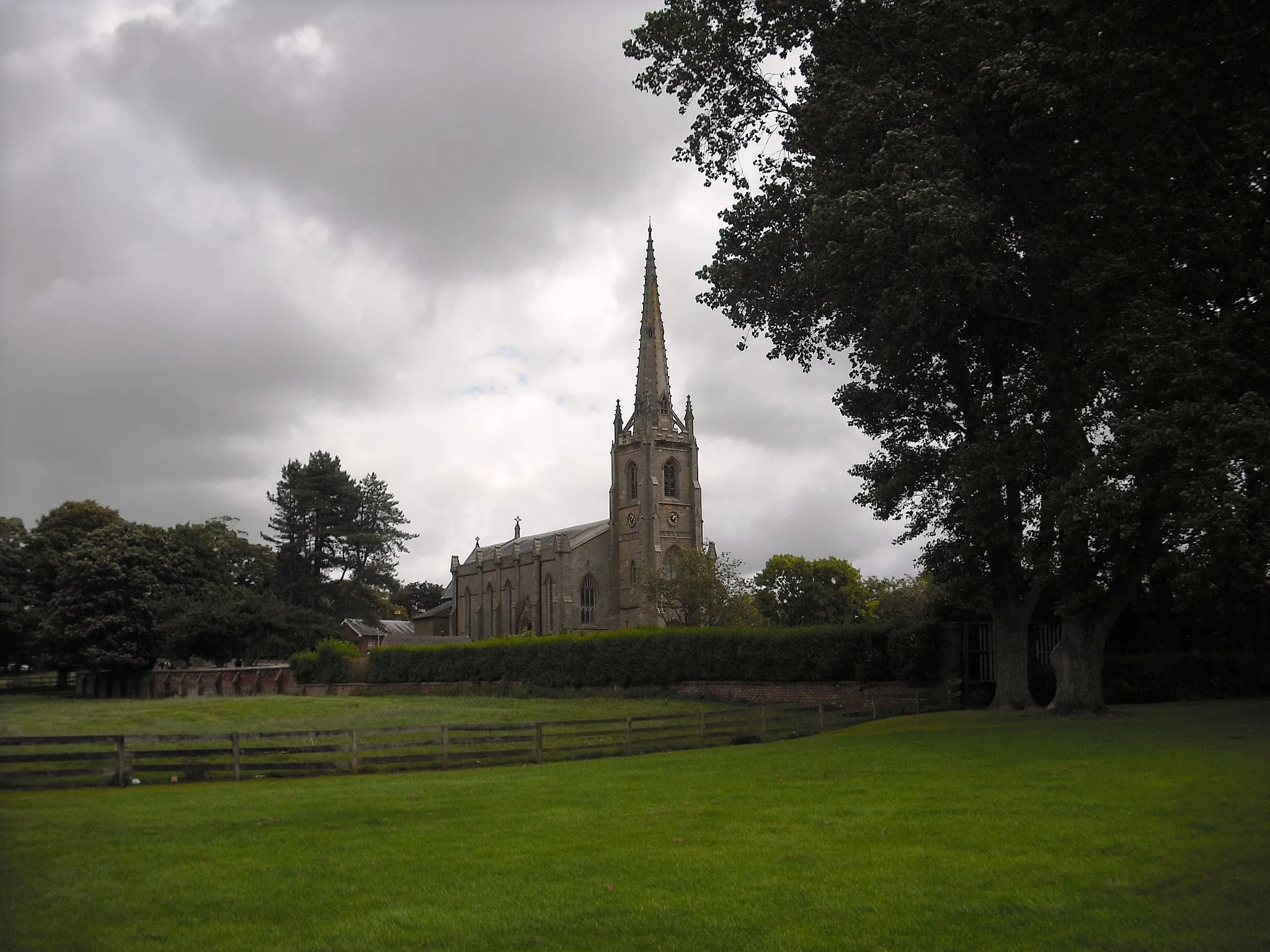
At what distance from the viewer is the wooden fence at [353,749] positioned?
1672 centimetres

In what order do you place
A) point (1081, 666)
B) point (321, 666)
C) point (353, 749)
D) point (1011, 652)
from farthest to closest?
point (321, 666), point (1011, 652), point (1081, 666), point (353, 749)

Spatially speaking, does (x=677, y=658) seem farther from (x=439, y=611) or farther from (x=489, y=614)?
(x=439, y=611)

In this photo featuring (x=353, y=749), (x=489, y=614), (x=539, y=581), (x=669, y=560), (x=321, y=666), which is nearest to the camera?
(x=353, y=749)

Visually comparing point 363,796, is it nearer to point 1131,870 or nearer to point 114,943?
point 114,943

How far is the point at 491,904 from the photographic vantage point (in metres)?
8.38

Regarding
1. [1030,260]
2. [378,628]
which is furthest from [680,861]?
[378,628]

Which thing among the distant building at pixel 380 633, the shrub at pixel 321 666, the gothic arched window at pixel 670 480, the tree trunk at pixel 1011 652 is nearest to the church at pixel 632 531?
the gothic arched window at pixel 670 480

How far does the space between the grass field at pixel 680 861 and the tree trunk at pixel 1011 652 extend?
9946 mm

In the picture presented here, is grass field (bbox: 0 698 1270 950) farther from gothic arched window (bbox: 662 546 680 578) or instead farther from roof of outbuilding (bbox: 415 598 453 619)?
roof of outbuilding (bbox: 415 598 453 619)

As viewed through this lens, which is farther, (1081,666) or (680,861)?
(1081,666)

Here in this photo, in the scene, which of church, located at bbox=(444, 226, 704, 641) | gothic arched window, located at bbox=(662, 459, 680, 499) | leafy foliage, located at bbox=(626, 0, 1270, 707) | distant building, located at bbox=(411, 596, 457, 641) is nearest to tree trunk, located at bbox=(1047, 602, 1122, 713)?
leafy foliage, located at bbox=(626, 0, 1270, 707)

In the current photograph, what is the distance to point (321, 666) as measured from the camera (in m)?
59.9

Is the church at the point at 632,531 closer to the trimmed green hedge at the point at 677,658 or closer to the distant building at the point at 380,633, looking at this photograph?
the distant building at the point at 380,633

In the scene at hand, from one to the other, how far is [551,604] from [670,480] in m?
16.3
